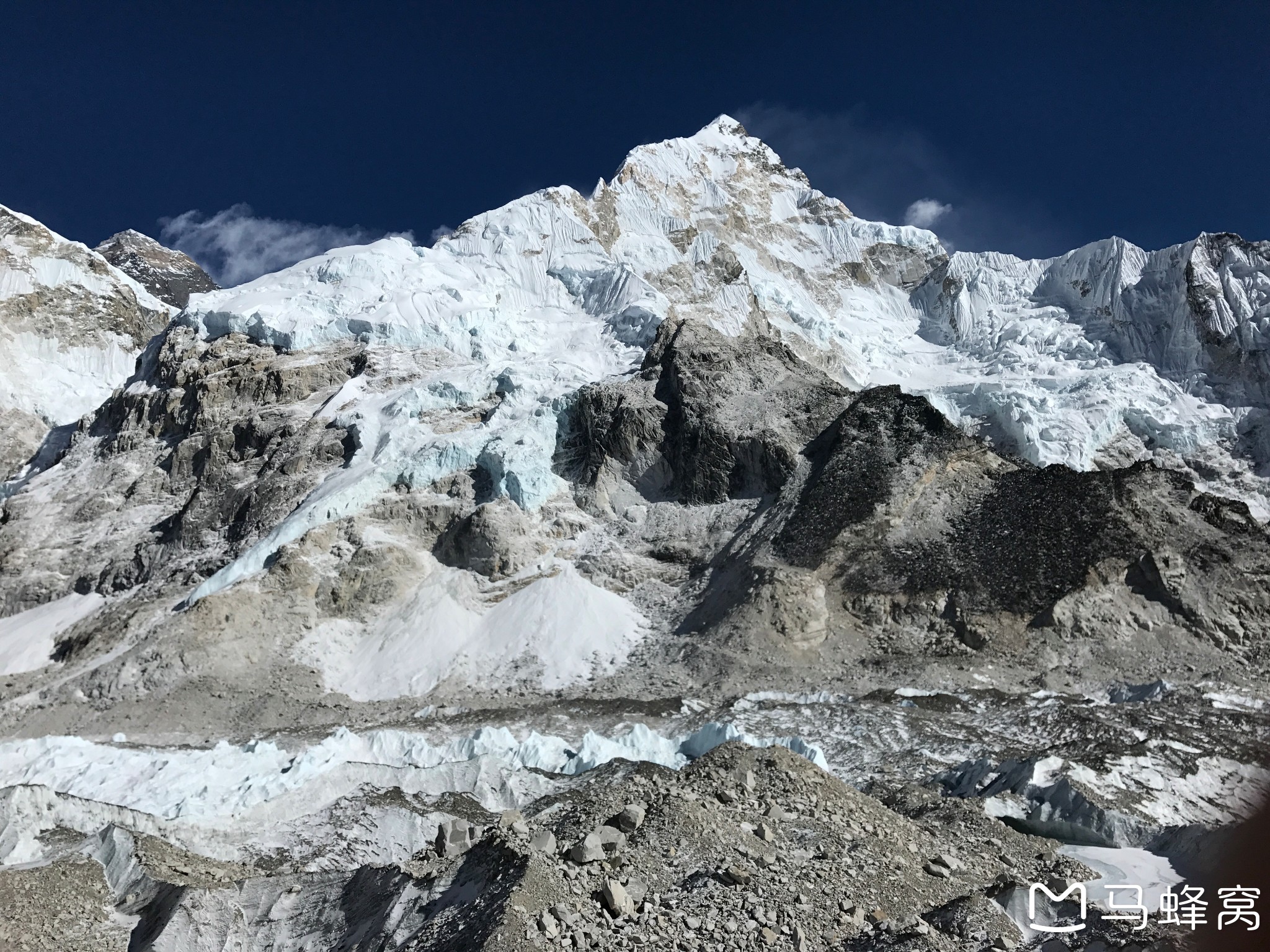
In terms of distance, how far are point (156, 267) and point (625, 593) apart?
372ft

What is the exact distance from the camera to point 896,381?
255 ft

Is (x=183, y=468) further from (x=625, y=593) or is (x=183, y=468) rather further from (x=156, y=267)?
(x=156, y=267)

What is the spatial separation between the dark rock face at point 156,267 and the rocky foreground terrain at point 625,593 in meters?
38.1

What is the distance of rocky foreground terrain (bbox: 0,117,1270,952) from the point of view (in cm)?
1212

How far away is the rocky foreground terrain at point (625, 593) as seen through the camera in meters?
12.1

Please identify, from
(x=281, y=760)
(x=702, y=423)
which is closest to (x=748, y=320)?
(x=702, y=423)

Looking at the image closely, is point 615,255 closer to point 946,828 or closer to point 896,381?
point 896,381

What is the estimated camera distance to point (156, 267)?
13162 centimetres

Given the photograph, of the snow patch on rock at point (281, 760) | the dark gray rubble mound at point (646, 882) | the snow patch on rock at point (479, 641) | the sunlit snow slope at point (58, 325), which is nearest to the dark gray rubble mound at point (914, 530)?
the snow patch on rock at point (479, 641)

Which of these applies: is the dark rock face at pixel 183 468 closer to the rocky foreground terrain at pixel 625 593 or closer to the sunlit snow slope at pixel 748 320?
the rocky foreground terrain at pixel 625 593

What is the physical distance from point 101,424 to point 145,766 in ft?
158

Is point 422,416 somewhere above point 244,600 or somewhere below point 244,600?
above

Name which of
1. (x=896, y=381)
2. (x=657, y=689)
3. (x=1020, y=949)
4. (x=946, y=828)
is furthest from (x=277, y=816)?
(x=896, y=381)

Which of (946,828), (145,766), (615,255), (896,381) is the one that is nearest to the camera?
(946,828)
